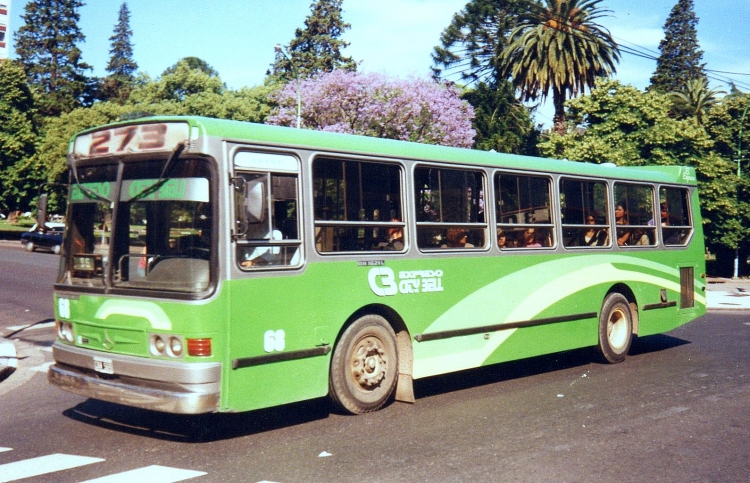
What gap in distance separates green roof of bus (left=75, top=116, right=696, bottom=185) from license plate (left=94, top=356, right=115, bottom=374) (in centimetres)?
207

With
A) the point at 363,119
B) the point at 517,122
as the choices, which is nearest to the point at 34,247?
the point at 363,119

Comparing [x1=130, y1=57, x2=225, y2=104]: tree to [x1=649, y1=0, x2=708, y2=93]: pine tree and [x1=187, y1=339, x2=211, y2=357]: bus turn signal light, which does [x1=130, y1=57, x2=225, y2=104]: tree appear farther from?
[x1=187, y1=339, x2=211, y2=357]: bus turn signal light

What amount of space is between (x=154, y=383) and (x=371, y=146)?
3149mm

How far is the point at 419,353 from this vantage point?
27.0 ft

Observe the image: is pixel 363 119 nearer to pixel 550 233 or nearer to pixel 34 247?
pixel 34 247

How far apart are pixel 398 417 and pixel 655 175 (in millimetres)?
6901

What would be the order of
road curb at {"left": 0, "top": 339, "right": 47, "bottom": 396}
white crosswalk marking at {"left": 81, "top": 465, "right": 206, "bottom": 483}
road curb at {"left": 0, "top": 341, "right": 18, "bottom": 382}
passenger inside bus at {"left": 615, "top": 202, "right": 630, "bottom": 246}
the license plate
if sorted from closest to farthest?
white crosswalk marking at {"left": 81, "top": 465, "right": 206, "bottom": 483}
the license plate
road curb at {"left": 0, "top": 339, "right": 47, "bottom": 396}
road curb at {"left": 0, "top": 341, "right": 18, "bottom": 382}
passenger inside bus at {"left": 615, "top": 202, "right": 630, "bottom": 246}

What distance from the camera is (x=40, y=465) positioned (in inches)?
236

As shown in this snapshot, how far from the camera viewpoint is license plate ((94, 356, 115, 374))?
6.74 metres

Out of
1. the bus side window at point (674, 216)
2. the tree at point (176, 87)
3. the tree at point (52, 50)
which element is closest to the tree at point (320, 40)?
the tree at point (176, 87)

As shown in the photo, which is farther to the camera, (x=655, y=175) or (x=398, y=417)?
(x=655, y=175)

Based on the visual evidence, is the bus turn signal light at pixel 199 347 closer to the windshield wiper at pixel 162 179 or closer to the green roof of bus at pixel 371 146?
the windshield wiper at pixel 162 179

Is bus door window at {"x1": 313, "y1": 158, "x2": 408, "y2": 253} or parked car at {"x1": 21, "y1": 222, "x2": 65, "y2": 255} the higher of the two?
parked car at {"x1": 21, "y1": 222, "x2": 65, "y2": 255}

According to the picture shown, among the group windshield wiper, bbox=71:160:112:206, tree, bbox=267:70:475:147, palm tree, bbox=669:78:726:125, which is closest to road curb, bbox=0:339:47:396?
windshield wiper, bbox=71:160:112:206
